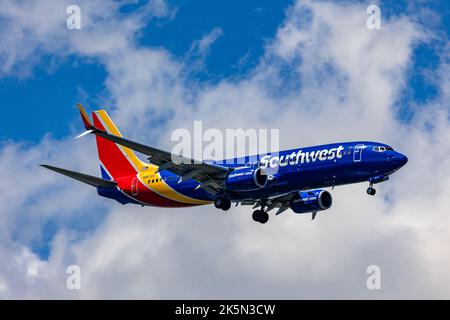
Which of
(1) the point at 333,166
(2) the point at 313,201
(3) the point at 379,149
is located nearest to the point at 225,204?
(2) the point at 313,201

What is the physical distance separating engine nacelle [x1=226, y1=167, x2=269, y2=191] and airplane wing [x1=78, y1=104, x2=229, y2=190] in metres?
1.65

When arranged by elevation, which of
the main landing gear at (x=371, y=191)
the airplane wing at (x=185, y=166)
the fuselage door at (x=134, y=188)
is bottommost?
the main landing gear at (x=371, y=191)

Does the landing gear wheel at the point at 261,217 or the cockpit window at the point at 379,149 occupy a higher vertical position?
the cockpit window at the point at 379,149

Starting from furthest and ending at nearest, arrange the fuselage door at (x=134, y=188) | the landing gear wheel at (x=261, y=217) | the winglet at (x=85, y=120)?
the fuselage door at (x=134, y=188), the landing gear wheel at (x=261, y=217), the winglet at (x=85, y=120)

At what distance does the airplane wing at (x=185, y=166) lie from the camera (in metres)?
71.8

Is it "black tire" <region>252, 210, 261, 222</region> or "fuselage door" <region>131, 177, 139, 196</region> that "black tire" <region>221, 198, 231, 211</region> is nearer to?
"black tire" <region>252, 210, 261, 222</region>

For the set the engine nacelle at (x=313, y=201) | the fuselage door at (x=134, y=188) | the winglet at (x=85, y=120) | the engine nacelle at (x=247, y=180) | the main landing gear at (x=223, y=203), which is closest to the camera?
the winglet at (x=85, y=120)

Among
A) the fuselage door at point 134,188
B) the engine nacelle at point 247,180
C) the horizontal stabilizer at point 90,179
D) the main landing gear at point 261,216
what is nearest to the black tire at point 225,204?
the engine nacelle at point 247,180

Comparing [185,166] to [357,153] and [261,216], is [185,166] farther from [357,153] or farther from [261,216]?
[357,153]

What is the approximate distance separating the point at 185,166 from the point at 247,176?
16.4 ft

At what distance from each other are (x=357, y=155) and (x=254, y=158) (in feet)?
29.8

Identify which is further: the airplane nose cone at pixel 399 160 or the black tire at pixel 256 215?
the black tire at pixel 256 215

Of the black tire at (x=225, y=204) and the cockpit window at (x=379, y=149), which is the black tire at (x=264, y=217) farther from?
the cockpit window at (x=379, y=149)
